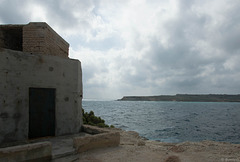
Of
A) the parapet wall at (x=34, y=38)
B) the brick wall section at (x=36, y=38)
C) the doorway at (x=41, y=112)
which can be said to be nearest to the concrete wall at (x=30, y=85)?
the doorway at (x=41, y=112)

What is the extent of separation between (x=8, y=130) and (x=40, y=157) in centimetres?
226

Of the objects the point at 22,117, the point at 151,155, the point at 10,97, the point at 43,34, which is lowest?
the point at 151,155

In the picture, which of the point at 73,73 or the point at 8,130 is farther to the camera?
the point at 73,73

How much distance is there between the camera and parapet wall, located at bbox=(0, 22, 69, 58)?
710 cm

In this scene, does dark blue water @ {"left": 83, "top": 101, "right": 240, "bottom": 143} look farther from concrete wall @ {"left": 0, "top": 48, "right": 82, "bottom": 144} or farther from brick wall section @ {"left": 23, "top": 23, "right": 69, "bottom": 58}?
brick wall section @ {"left": 23, "top": 23, "right": 69, "bottom": 58}

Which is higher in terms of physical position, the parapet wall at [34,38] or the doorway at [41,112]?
the parapet wall at [34,38]

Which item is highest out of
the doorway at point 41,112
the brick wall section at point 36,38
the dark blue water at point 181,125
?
the brick wall section at point 36,38

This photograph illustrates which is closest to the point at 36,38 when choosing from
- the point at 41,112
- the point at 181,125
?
the point at 41,112

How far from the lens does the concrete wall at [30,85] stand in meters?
6.00

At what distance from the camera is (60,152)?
16.9ft

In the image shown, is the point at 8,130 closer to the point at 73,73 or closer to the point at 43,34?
the point at 73,73

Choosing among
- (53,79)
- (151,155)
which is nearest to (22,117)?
(53,79)

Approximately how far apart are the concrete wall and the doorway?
9.6 inches

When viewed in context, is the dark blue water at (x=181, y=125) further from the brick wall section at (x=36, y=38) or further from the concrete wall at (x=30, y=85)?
the brick wall section at (x=36, y=38)
